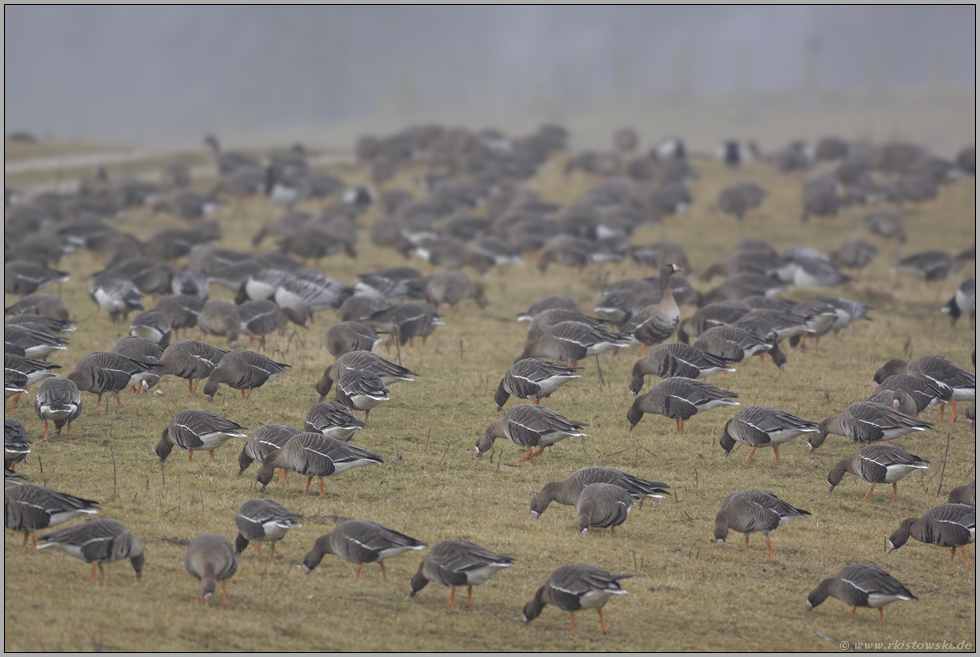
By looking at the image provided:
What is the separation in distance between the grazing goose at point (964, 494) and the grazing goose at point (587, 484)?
385cm

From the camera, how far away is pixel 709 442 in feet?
50.8

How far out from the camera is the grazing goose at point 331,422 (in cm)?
1378

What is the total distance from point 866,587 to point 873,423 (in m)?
4.23

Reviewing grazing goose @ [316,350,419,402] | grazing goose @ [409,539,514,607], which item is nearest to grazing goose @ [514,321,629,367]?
grazing goose @ [316,350,419,402]

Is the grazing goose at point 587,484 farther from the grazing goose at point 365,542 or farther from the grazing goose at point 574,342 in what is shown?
the grazing goose at point 574,342

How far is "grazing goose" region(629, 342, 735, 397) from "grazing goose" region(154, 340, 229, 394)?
7039mm

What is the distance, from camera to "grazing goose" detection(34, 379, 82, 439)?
14008 millimetres

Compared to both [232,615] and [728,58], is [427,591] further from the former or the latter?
[728,58]

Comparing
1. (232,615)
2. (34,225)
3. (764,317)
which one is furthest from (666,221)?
(232,615)

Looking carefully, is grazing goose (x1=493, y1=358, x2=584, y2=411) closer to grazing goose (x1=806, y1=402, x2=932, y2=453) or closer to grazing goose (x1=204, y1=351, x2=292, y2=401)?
grazing goose (x1=204, y1=351, x2=292, y2=401)

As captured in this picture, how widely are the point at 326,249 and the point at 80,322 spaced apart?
7732mm

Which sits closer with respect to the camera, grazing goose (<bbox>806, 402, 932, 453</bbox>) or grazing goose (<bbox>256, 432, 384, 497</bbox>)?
grazing goose (<bbox>256, 432, 384, 497</bbox>)

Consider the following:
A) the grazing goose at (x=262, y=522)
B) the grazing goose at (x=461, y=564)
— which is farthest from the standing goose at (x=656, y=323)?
the grazing goose at (x=262, y=522)

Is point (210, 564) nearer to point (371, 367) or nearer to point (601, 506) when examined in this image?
point (601, 506)
